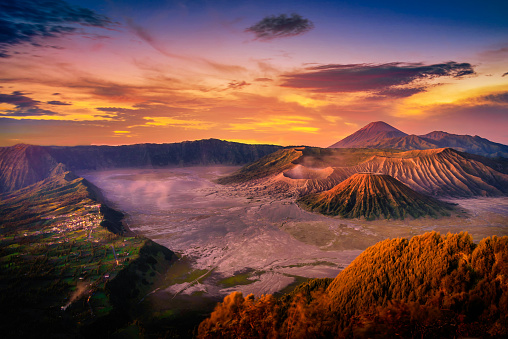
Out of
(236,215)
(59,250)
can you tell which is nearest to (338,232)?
(236,215)

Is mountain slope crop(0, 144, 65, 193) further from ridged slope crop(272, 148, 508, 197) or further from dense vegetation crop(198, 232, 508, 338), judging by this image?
dense vegetation crop(198, 232, 508, 338)

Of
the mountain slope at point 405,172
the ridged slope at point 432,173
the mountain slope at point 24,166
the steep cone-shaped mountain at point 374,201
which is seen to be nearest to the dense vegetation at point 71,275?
the steep cone-shaped mountain at point 374,201

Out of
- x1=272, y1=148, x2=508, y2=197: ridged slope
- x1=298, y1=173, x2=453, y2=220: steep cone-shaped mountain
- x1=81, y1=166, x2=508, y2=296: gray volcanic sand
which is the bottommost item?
x1=81, y1=166, x2=508, y2=296: gray volcanic sand

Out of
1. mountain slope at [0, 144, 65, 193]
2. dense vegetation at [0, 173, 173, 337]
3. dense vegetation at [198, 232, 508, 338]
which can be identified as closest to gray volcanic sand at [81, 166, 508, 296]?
dense vegetation at [0, 173, 173, 337]

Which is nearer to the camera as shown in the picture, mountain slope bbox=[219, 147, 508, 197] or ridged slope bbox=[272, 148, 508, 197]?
ridged slope bbox=[272, 148, 508, 197]

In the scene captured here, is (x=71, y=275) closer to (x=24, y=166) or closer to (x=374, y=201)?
(x=374, y=201)

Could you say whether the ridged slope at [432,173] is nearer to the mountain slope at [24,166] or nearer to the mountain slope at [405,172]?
the mountain slope at [405,172]
